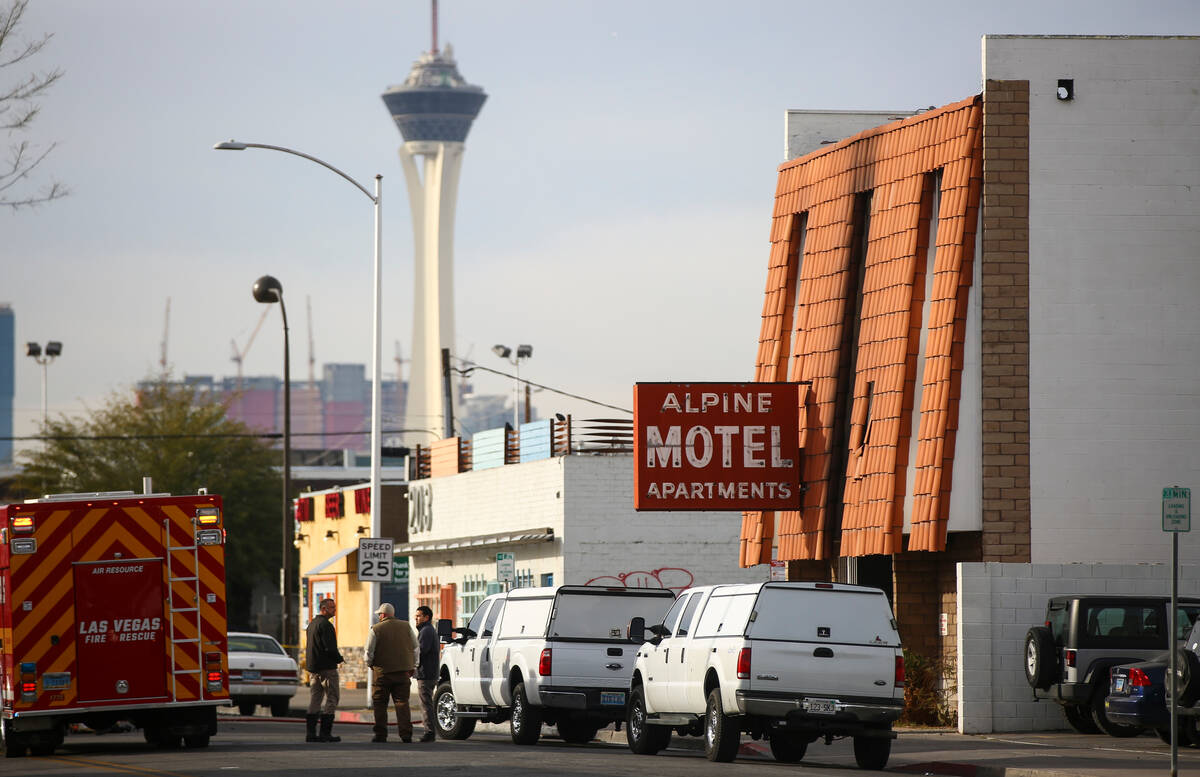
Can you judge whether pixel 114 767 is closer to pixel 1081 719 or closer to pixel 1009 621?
pixel 1009 621

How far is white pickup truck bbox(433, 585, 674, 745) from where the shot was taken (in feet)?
77.6

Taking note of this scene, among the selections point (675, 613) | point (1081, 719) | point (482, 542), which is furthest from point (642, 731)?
point (482, 542)

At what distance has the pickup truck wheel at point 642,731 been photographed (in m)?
22.2

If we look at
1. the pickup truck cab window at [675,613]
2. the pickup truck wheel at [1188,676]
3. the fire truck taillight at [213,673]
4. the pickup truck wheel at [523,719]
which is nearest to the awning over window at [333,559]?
the pickup truck wheel at [523,719]

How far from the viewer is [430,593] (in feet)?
158

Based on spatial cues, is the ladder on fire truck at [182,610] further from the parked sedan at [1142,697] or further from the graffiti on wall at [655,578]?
the graffiti on wall at [655,578]

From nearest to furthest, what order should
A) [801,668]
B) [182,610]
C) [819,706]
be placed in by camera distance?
[819,706]
[801,668]
[182,610]

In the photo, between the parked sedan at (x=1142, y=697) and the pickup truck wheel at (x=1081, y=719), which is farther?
the pickup truck wheel at (x=1081, y=719)

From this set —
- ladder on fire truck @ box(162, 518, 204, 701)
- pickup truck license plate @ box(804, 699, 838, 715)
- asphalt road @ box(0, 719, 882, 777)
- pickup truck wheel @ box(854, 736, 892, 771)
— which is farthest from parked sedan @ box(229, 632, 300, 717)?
pickup truck license plate @ box(804, 699, 838, 715)

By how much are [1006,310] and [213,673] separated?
36.7 ft

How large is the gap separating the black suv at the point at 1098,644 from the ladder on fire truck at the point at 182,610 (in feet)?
33.1

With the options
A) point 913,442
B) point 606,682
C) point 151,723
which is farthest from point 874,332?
point 151,723

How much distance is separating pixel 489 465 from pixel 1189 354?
21813 mm

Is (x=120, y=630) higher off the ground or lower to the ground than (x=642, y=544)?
lower
